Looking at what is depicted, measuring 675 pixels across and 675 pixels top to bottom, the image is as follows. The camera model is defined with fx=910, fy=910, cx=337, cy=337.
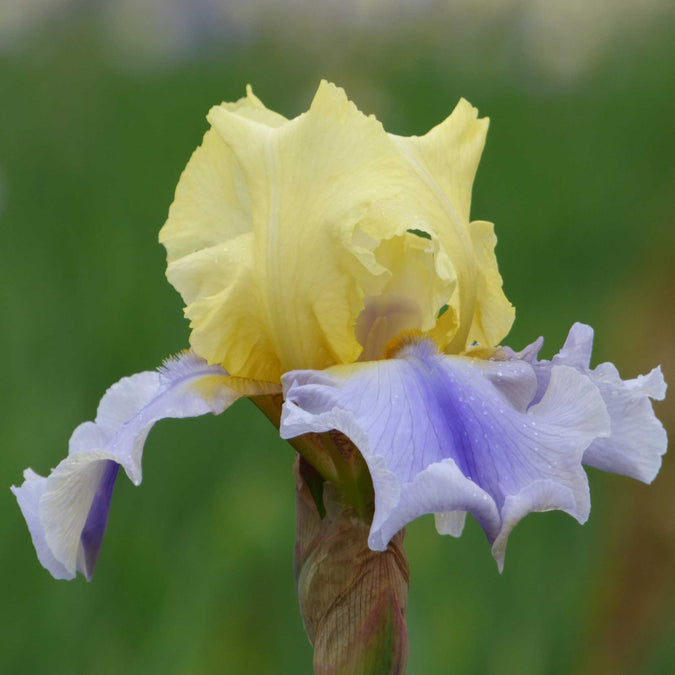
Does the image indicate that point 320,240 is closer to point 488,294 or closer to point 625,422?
point 488,294

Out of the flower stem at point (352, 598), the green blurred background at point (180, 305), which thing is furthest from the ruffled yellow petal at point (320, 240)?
the green blurred background at point (180, 305)

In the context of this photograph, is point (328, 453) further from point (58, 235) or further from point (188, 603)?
point (58, 235)

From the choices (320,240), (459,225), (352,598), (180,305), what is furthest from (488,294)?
(180,305)

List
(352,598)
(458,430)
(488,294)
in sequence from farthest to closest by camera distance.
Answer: (488,294), (352,598), (458,430)

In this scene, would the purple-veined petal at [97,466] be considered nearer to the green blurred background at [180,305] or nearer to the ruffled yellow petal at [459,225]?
the ruffled yellow petal at [459,225]

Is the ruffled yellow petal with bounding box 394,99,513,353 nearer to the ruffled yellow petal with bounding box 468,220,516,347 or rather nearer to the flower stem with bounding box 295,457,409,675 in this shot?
the ruffled yellow petal with bounding box 468,220,516,347
